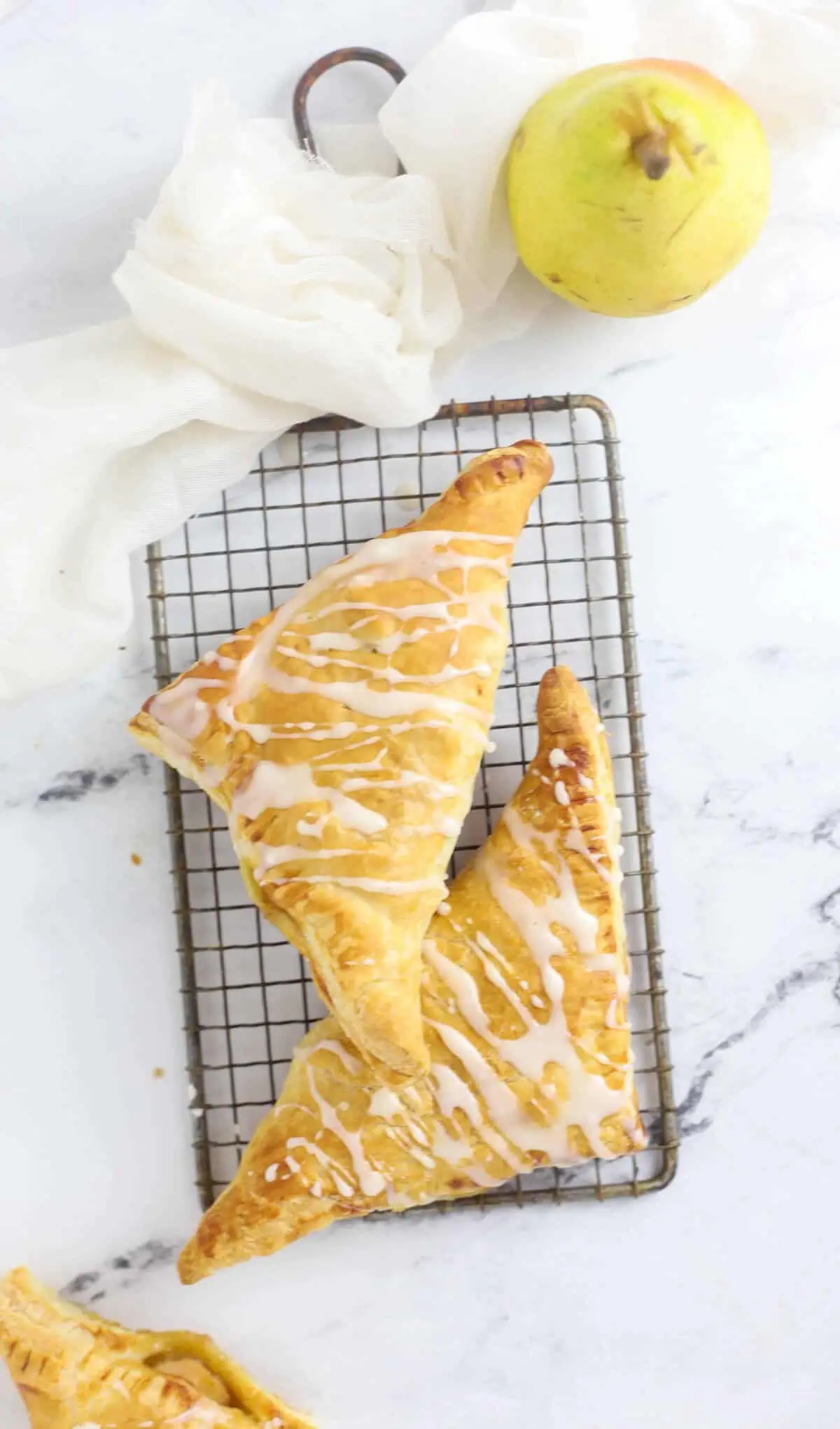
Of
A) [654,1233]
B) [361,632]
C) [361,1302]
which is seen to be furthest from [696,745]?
[361,1302]

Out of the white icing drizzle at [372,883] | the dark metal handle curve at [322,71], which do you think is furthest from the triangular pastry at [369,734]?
the dark metal handle curve at [322,71]

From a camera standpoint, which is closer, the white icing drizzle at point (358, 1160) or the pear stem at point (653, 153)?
the pear stem at point (653, 153)

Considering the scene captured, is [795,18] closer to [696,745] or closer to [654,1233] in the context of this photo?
[696,745]

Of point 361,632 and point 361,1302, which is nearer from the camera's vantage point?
point 361,632

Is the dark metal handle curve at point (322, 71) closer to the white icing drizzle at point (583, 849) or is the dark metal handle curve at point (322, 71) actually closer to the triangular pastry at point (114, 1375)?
the white icing drizzle at point (583, 849)

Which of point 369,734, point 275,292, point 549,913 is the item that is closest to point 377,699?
point 369,734

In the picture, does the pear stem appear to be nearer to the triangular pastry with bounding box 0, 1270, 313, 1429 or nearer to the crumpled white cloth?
the crumpled white cloth
